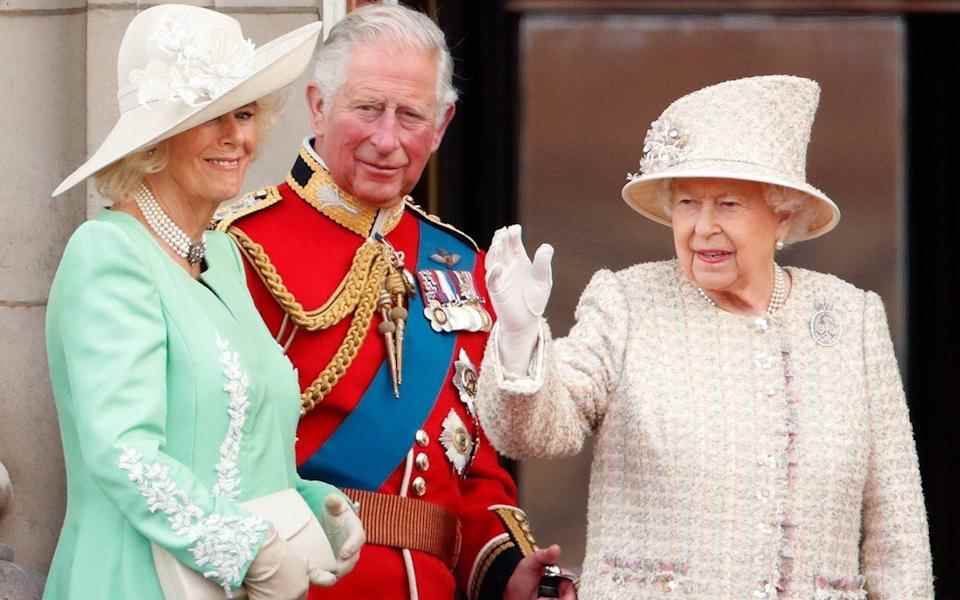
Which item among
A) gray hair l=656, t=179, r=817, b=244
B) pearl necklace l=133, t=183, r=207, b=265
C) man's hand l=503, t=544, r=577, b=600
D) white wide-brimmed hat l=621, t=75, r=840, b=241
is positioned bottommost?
man's hand l=503, t=544, r=577, b=600

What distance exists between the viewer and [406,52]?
493 centimetres

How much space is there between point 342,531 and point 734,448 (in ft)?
2.38

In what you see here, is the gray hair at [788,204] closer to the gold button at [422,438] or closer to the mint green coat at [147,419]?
the gold button at [422,438]

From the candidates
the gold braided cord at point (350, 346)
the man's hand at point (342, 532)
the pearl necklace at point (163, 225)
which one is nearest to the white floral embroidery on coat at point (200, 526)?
the man's hand at point (342, 532)

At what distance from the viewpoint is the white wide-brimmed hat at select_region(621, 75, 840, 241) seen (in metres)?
4.56

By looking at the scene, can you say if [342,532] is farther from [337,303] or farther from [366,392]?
[337,303]

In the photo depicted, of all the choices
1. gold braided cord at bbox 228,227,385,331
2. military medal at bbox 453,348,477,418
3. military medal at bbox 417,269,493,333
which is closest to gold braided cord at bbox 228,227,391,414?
gold braided cord at bbox 228,227,385,331

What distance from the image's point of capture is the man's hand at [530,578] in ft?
15.9

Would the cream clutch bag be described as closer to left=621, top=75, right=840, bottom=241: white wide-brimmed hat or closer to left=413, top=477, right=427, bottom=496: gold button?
left=413, top=477, right=427, bottom=496: gold button

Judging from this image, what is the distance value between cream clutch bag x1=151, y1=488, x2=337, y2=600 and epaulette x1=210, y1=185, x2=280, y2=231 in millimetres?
741

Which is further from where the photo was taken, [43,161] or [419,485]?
[43,161]

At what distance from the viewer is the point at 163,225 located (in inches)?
168

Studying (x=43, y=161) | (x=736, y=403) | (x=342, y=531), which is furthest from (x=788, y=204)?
(x=43, y=161)

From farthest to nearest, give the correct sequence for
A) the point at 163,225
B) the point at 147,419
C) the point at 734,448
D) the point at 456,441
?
the point at 456,441
the point at 734,448
the point at 163,225
the point at 147,419
